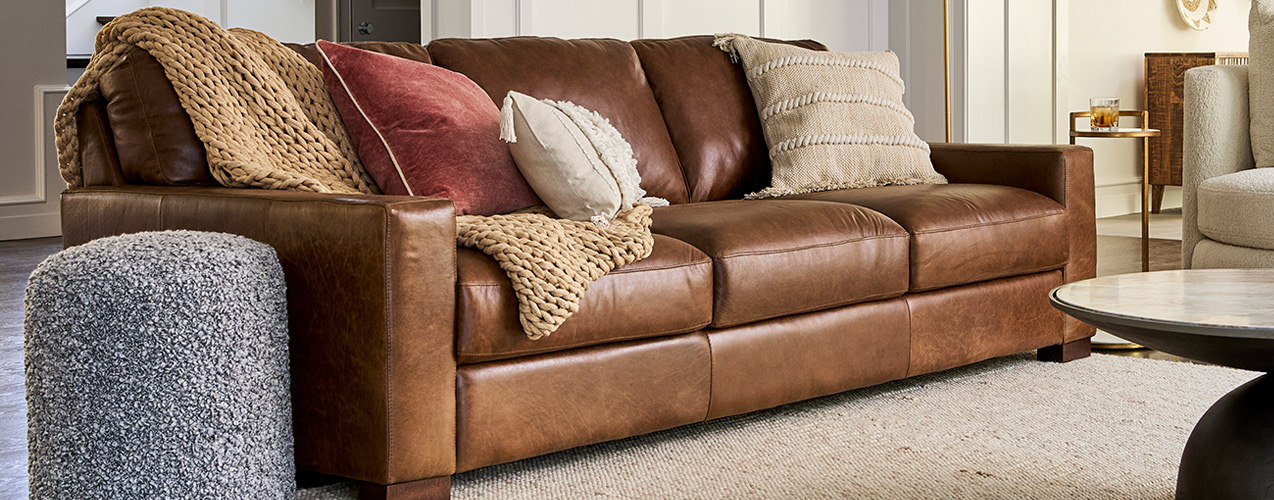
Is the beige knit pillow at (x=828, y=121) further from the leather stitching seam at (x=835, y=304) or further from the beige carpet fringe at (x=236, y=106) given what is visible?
the beige carpet fringe at (x=236, y=106)

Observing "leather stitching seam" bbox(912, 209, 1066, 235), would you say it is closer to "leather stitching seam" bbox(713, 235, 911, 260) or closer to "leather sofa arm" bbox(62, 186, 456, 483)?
"leather stitching seam" bbox(713, 235, 911, 260)

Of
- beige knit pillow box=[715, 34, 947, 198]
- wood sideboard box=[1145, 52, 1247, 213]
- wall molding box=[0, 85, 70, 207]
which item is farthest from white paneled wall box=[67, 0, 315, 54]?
wood sideboard box=[1145, 52, 1247, 213]

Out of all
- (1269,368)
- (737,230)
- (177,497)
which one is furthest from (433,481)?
(1269,368)

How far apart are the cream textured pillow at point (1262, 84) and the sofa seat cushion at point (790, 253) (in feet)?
4.76

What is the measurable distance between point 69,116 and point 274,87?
369 mm

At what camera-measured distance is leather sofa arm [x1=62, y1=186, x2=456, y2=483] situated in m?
1.68

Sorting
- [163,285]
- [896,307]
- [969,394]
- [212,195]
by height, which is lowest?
[969,394]

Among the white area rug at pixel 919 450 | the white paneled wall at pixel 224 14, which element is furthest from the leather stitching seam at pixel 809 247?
the white paneled wall at pixel 224 14

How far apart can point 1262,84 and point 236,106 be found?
2753 millimetres

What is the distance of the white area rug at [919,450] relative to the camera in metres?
1.89

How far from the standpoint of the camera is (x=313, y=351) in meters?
1.77

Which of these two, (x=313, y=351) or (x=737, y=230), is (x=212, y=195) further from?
(x=737, y=230)

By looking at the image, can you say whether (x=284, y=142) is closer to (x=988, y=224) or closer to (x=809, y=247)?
(x=809, y=247)

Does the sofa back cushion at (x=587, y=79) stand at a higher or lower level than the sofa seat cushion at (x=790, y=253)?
higher
